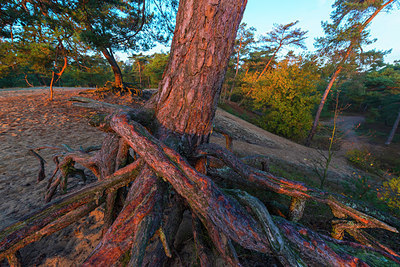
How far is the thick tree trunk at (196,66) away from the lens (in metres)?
1.43

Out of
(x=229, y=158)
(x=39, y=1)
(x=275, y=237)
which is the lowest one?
(x=275, y=237)

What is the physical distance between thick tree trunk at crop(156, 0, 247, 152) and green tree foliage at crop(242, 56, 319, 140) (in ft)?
42.7

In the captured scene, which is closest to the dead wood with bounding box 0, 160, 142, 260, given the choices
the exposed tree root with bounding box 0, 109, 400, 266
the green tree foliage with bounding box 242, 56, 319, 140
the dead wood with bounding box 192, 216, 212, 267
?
the exposed tree root with bounding box 0, 109, 400, 266

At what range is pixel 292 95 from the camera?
12180 millimetres

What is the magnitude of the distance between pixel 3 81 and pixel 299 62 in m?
36.8


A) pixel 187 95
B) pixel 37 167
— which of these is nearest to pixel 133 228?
pixel 187 95

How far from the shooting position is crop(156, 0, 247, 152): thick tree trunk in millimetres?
1426

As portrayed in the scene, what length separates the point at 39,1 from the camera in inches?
183

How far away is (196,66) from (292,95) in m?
13.4

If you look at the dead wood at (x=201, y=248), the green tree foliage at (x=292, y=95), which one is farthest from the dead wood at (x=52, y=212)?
the green tree foliage at (x=292, y=95)

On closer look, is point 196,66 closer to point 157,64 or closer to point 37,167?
point 37,167

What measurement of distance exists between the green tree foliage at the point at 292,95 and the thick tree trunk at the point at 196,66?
13.0 m

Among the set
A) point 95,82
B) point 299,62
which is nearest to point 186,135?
point 299,62

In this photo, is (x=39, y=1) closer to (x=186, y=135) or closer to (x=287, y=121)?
(x=186, y=135)
